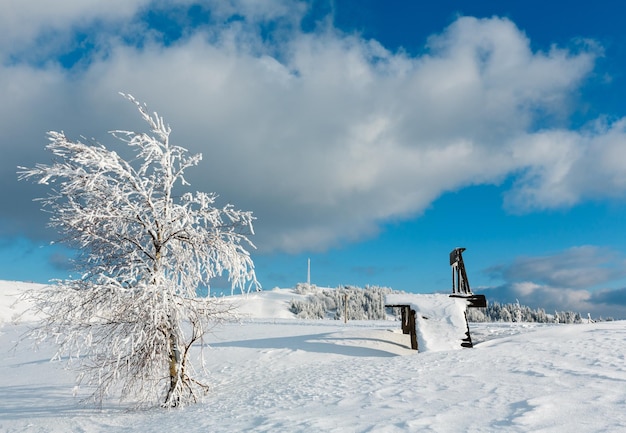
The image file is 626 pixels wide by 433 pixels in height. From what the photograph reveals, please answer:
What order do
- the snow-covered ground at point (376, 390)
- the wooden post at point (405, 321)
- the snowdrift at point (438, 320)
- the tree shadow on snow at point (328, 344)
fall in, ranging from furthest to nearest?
the wooden post at point (405, 321)
the tree shadow on snow at point (328, 344)
the snowdrift at point (438, 320)
the snow-covered ground at point (376, 390)

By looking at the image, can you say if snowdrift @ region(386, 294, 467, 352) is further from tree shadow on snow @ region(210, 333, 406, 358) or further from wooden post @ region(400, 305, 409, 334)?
wooden post @ region(400, 305, 409, 334)

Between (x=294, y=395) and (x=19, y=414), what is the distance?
26.2 ft

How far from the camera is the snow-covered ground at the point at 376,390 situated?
7.43m

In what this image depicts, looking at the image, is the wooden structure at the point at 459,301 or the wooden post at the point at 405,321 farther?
the wooden post at the point at 405,321

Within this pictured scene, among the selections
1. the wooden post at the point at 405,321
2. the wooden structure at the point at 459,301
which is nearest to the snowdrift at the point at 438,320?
the wooden structure at the point at 459,301

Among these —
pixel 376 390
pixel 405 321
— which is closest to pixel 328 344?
pixel 405 321

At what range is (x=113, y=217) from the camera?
1182 cm

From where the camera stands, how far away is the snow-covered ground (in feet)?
24.4

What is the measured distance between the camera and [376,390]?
9930mm

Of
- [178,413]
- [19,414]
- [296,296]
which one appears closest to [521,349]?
[178,413]

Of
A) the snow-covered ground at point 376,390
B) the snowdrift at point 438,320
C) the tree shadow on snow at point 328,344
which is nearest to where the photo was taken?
the snow-covered ground at point 376,390

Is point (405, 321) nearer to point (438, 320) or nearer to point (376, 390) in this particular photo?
point (438, 320)

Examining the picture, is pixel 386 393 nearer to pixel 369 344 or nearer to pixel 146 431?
pixel 146 431

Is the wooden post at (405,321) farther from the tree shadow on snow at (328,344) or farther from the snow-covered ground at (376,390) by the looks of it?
the tree shadow on snow at (328,344)
